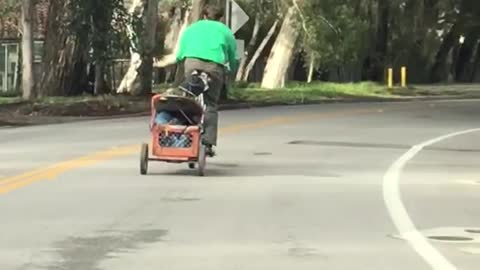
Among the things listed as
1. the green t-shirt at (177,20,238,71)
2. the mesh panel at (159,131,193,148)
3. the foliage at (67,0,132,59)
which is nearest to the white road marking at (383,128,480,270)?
the mesh panel at (159,131,193,148)

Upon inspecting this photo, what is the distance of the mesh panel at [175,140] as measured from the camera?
13.6 m

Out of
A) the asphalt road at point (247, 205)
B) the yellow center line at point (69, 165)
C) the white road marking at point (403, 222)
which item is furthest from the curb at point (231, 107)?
the white road marking at point (403, 222)

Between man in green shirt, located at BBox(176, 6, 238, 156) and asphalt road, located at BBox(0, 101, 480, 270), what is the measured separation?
877 mm

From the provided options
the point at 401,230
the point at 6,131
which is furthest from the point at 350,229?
the point at 6,131

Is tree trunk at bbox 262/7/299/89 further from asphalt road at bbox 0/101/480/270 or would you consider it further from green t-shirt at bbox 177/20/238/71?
green t-shirt at bbox 177/20/238/71

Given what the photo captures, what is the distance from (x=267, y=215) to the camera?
35.4 feet

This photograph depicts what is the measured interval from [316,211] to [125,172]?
13.0 ft

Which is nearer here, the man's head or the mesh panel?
the mesh panel

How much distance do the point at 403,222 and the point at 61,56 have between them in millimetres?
24297

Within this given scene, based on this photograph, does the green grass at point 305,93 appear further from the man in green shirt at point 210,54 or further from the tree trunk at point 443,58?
the man in green shirt at point 210,54

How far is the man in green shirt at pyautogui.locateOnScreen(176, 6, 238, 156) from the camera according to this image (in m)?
13.8

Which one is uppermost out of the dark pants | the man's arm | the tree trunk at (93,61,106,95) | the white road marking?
the man's arm

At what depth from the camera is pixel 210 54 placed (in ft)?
45.3

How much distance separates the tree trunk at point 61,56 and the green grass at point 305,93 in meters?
5.10
